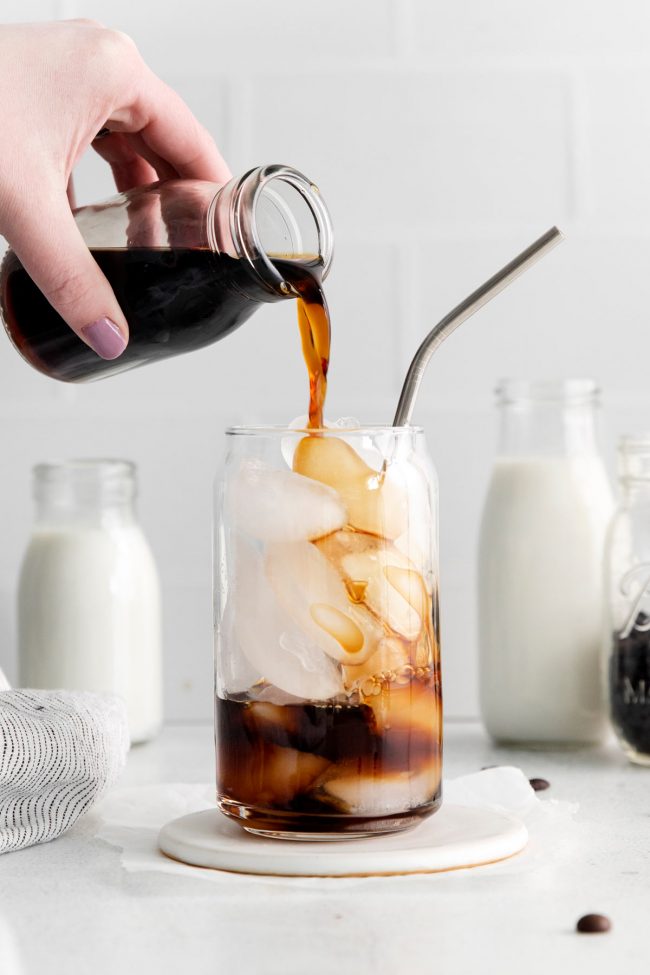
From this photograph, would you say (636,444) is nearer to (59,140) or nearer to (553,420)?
(553,420)

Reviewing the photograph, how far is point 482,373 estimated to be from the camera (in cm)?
134

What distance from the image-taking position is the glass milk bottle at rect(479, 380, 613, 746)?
113cm

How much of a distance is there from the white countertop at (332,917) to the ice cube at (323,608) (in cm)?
13

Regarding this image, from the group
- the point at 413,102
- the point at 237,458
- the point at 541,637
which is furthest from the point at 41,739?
the point at 413,102

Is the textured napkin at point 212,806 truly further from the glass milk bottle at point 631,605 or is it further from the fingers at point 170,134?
the fingers at point 170,134

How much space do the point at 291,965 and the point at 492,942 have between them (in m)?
0.10

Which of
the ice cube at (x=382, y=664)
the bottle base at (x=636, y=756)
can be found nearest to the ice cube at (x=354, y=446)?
the ice cube at (x=382, y=664)

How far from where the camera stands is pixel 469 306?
0.77m

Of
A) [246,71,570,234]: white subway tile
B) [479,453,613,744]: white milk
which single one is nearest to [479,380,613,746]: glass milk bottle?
[479,453,613,744]: white milk

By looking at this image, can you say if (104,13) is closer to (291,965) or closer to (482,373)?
(482,373)

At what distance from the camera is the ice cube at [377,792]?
71 centimetres

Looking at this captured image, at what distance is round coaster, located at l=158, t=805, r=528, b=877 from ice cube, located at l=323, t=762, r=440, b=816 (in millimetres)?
22

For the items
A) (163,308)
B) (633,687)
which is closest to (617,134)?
(633,687)

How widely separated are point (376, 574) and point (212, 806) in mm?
259
